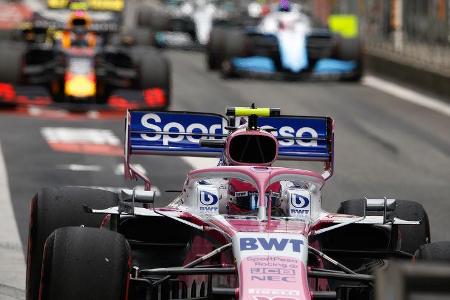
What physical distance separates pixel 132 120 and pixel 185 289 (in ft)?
8.55

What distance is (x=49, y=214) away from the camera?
37.4 feet

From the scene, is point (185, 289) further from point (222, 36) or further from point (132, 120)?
point (222, 36)

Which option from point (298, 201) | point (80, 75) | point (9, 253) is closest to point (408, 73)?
point (80, 75)

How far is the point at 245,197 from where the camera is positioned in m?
10.7

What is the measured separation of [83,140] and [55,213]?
39.4 feet

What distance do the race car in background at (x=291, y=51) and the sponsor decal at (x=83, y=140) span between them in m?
9.00

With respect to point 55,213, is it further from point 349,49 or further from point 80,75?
point 349,49

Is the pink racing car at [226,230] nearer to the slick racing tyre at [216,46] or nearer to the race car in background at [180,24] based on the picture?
the slick racing tyre at [216,46]

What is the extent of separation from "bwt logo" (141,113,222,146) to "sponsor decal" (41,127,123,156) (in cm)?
943

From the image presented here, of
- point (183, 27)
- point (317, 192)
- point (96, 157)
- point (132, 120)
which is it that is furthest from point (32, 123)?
point (183, 27)

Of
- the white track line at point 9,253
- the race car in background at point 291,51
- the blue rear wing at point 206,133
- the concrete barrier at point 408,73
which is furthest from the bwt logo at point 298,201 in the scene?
the race car in background at point 291,51

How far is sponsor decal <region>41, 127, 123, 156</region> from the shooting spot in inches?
879

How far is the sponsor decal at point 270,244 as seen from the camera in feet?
30.5

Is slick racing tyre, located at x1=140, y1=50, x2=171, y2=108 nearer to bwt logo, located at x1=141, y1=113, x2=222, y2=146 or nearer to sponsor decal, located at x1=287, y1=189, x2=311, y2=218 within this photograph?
bwt logo, located at x1=141, y1=113, x2=222, y2=146
